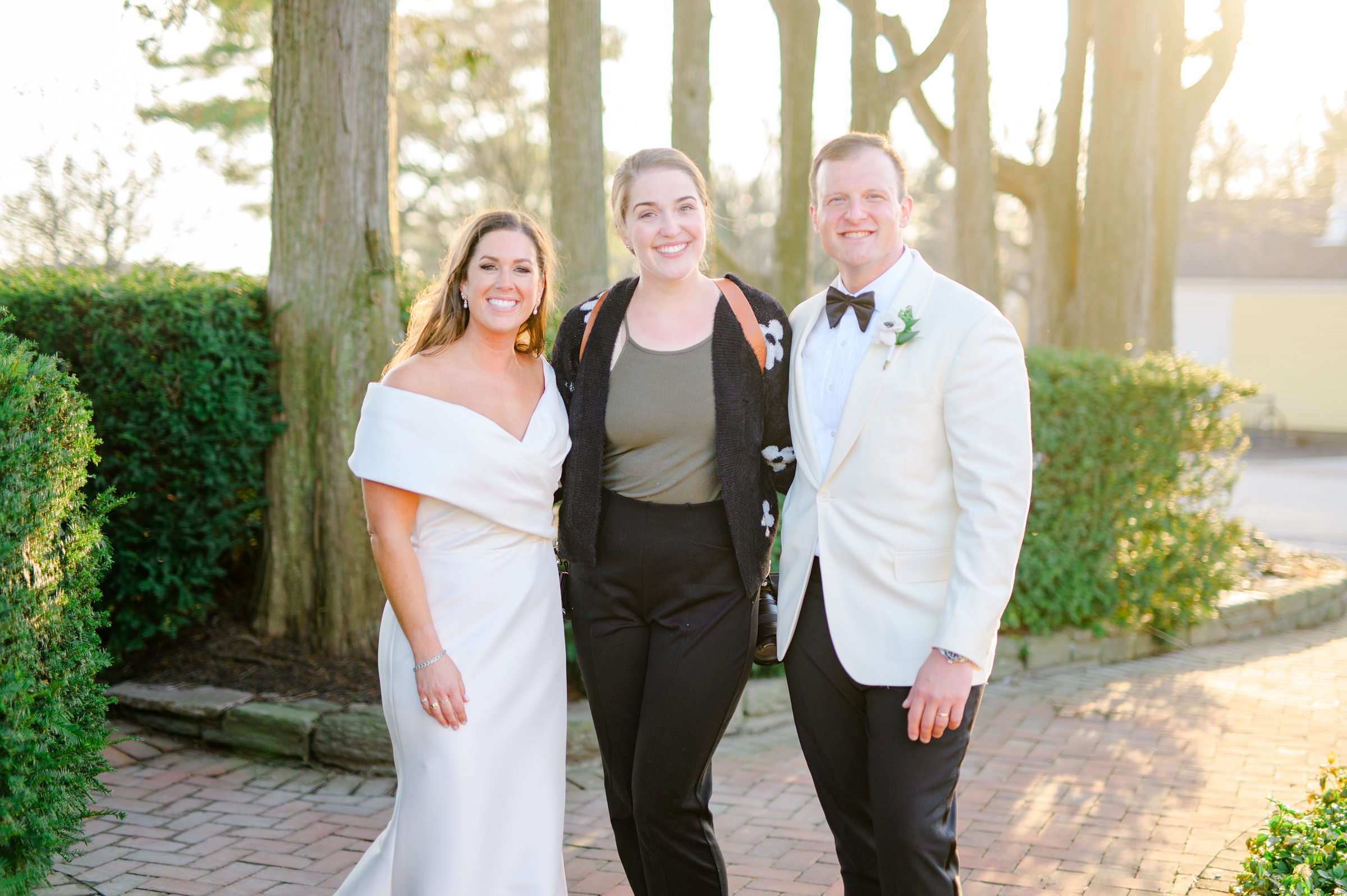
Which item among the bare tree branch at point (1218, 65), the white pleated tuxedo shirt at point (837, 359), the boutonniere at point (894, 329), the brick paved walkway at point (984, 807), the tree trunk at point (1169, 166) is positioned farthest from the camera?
the bare tree branch at point (1218, 65)

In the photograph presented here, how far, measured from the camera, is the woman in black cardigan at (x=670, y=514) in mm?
2932

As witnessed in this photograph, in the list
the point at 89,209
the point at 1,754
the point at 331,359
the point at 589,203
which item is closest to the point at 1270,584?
the point at 589,203

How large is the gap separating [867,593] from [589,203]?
5505 mm

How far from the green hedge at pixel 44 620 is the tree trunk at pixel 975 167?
7.96 metres

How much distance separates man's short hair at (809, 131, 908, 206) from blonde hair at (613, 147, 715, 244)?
335 millimetres

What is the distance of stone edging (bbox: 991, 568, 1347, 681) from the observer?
6.76m

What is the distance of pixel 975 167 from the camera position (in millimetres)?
10188

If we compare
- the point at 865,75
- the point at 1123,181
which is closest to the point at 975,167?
the point at 1123,181

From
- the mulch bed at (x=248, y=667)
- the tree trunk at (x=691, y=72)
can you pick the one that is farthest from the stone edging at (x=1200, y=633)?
the tree trunk at (x=691, y=72)

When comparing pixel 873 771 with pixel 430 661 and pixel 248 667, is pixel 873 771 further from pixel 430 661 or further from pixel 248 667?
pixel 248 667

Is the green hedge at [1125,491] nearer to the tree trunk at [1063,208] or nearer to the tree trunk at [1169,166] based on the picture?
the tree trunk at [1063,208]

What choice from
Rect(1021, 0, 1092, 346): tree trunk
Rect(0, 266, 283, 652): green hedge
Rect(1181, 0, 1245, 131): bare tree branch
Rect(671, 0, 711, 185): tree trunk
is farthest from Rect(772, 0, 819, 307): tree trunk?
Rect(0, 266, 283, 652): green hedge

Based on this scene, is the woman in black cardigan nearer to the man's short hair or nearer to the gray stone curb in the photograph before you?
the man's short hair

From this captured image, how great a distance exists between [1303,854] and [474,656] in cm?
238
